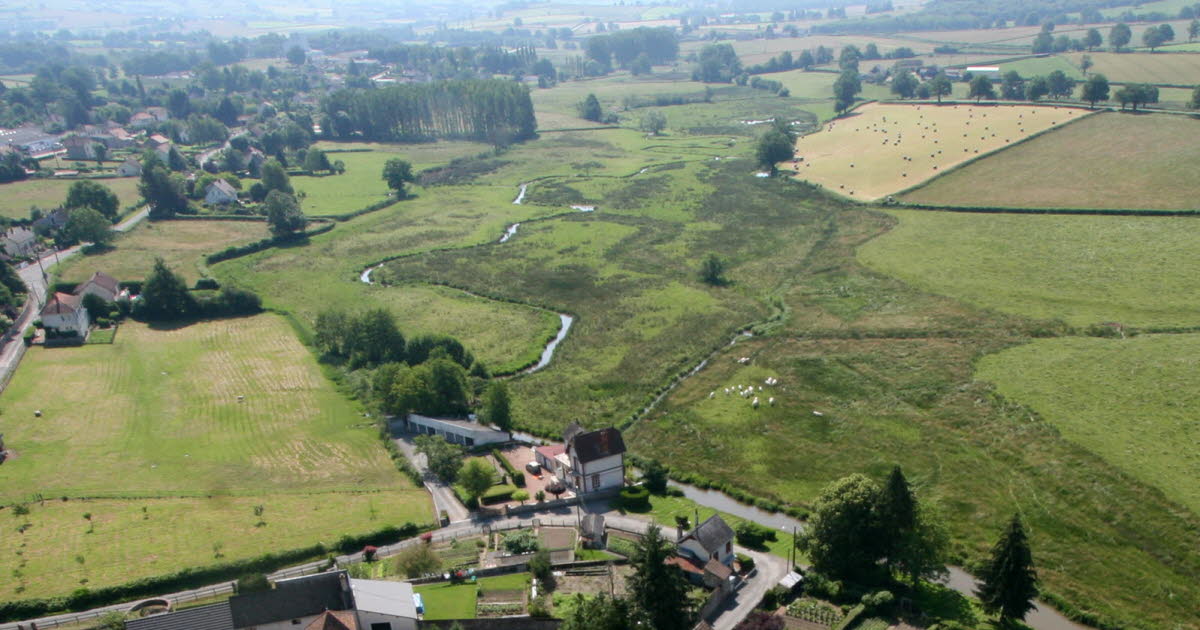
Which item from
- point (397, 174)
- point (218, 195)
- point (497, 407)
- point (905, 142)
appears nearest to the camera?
point (497, 407)

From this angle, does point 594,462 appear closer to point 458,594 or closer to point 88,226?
point 458,594

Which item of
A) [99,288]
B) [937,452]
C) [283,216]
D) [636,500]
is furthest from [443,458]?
[283,216]

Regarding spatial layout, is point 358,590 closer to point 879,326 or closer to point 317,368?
point 317,368

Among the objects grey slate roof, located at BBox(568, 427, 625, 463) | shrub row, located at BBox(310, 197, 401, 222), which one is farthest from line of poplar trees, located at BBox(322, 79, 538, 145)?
grey slate roof, located at BBox(568, 427, 625, 463)

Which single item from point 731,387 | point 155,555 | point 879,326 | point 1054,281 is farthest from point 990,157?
point 155,555

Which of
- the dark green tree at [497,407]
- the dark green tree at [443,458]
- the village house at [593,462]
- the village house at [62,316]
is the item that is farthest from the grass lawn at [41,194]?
the village house at [593,462]

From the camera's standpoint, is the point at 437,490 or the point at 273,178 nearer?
the point at 437,490

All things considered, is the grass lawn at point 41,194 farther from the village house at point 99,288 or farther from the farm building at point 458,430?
the farm building at point 458,430
